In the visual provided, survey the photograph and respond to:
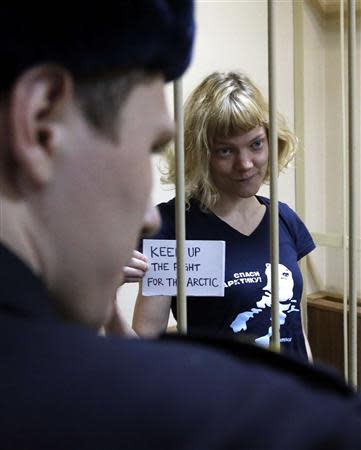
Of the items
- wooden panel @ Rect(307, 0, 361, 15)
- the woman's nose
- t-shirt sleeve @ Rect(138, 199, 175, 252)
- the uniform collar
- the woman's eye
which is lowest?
t-shirt sleeve @ Rect(138, 199, 175, 252)

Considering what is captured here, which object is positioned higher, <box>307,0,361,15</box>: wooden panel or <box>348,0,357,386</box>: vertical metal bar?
<box>307,0,361,15</box>: wooden panel

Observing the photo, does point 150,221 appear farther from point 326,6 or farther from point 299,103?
point 326,6

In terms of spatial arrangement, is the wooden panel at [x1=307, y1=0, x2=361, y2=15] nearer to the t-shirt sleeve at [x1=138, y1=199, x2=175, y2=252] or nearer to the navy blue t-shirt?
the navy blue t-shirt

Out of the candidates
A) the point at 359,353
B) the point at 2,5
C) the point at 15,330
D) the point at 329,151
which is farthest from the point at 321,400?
the point at 329,151

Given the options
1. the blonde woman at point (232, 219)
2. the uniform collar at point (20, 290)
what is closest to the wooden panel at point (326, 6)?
the blonde woman at point (232, 219)

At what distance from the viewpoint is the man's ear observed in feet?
1.15

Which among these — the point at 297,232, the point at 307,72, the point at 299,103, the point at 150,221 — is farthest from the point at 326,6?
the point at 150,221

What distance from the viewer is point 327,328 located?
252 cm

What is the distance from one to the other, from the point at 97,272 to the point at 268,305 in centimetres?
92

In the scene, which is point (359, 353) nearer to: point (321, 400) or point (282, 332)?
point (282, 332)

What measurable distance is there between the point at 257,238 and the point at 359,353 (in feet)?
4.00

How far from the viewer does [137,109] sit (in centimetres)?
39

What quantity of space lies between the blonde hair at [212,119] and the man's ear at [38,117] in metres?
0.96

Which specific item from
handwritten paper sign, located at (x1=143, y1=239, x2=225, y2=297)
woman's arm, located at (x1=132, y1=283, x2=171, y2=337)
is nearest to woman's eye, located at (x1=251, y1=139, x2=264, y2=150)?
woman's arm, located at (x1=132, y1=283, x2=171, y2=337)
